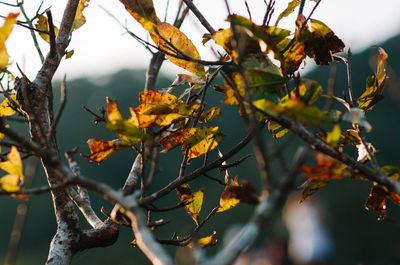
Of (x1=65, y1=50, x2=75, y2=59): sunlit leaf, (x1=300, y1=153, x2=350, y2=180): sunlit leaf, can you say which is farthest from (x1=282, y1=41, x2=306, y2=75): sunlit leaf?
(x1=65, y1=50, x2=75, y2=59): sunlit leaf

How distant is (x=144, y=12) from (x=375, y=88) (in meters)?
0.44

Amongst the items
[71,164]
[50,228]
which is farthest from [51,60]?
[50,228]

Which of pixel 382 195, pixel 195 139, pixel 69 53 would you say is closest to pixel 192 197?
pixel 195 139

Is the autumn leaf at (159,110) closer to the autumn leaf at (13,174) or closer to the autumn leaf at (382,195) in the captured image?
the autumn leaf at (13,174)

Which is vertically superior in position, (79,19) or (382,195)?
(79,19)

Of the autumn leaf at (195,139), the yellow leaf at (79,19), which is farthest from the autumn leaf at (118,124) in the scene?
the yellow leaf at (79,19)

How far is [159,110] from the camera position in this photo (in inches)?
23.0

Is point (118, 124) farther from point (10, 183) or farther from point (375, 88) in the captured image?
point (375, 88)

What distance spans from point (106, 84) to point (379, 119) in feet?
49.3

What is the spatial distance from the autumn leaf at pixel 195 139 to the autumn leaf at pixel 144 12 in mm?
185

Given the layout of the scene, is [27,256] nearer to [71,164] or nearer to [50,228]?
[50,228]

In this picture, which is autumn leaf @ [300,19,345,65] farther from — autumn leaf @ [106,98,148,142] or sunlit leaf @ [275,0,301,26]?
autumn leaf @ [106,98,148,142]

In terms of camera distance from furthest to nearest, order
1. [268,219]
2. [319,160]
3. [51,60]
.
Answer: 1. [51,60]
2. [319,160]
3. [268,219]

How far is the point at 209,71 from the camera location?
0.62 m
